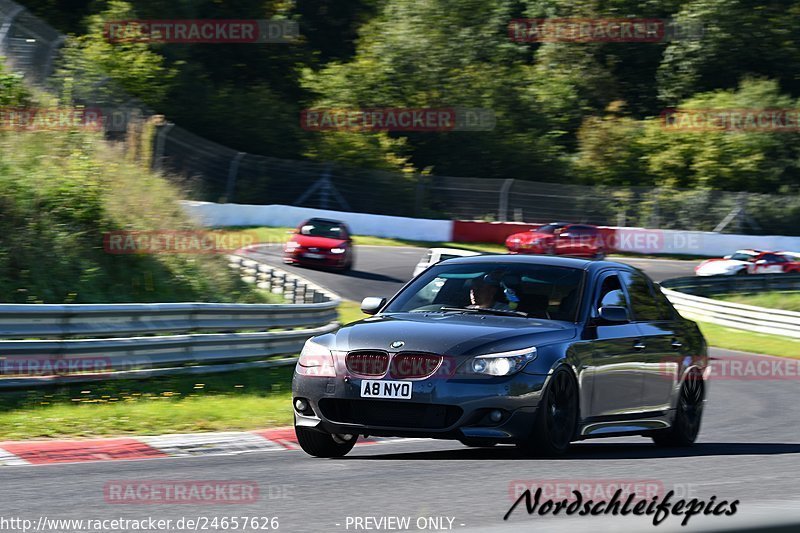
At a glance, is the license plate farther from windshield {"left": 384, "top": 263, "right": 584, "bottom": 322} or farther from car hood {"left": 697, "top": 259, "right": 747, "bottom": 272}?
car hood {"left": 697, "top": 259, "right": 747, "bottom": 272}

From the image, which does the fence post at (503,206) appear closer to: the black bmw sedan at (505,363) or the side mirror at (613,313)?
the black bmw sedan at (505,363)

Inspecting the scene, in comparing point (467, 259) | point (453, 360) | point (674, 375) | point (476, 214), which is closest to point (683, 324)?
point (674, 375)

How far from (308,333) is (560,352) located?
7.60 meters

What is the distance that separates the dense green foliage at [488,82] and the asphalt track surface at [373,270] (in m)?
14.8

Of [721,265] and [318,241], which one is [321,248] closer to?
[318,241]

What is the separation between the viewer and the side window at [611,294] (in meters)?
8.98

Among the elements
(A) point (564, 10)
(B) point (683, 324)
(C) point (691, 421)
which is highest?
(A) point (564, 10)

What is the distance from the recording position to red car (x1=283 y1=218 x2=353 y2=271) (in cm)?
3164

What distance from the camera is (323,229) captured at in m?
32.3

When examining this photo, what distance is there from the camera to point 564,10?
218 feet

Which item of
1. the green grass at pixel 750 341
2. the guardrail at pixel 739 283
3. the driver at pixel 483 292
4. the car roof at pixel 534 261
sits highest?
the car roof at pixel 534 261

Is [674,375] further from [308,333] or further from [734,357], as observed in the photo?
[734,357]

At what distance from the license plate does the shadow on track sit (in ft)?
2.36

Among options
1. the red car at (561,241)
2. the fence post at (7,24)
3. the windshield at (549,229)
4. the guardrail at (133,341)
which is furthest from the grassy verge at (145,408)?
the windshield at (549,229)
